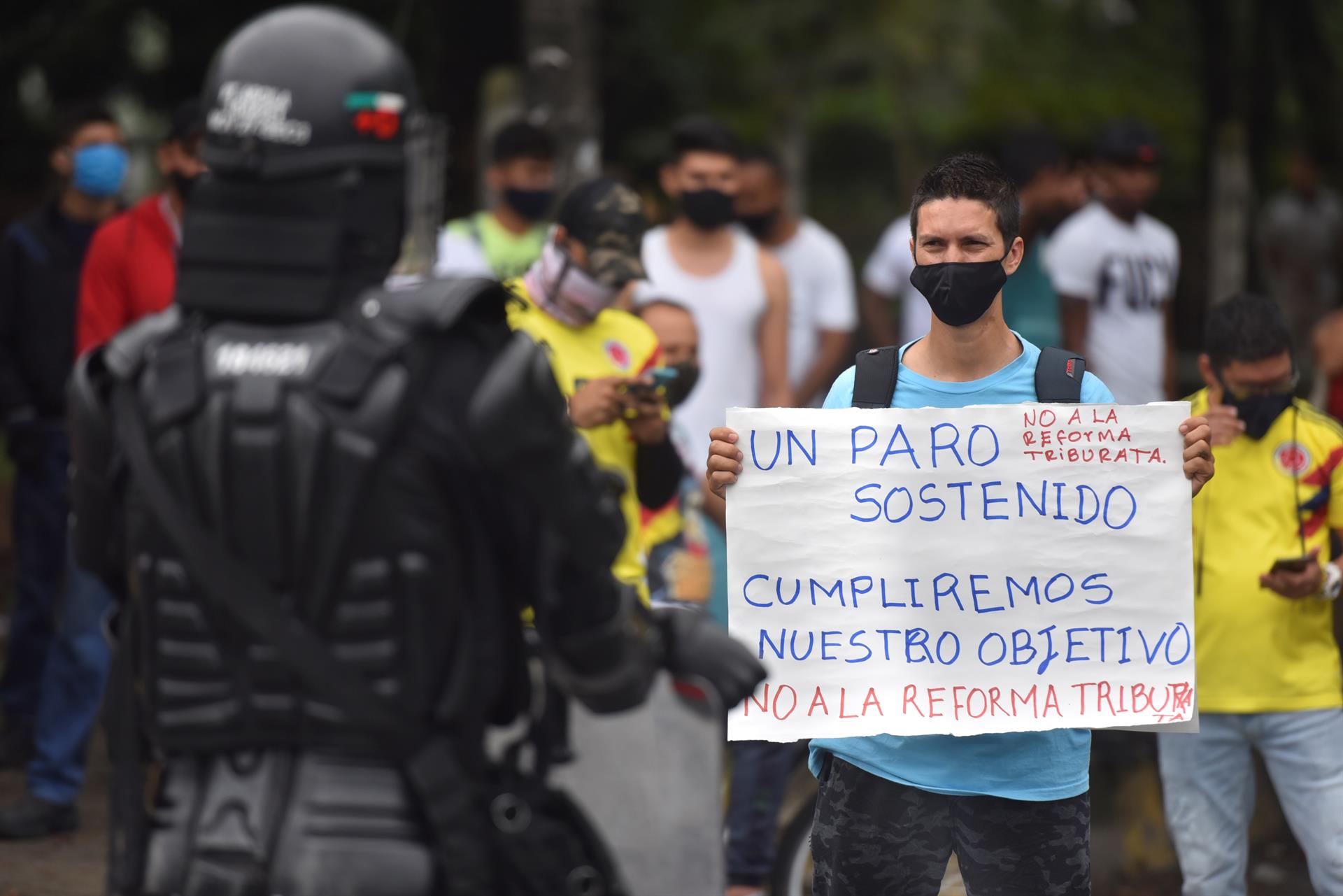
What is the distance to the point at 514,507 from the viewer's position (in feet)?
8.71

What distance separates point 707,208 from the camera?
22.3ft

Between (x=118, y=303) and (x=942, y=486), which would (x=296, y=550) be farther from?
(x=118, y=303)

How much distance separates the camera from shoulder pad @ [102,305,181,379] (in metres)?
2.68

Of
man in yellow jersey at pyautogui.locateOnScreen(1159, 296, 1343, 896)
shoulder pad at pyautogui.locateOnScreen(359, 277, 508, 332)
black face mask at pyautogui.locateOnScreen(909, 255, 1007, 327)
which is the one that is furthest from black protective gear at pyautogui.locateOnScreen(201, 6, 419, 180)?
man in yellow jersey at pyautogui.locateOnScreen(1159, 296, 1343, 896)

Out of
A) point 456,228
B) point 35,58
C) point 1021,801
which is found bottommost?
point 1021,801

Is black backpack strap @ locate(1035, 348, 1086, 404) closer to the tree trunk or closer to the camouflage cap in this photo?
the camouflage cap

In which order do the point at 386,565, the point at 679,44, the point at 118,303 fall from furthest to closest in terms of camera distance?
the point at 679,44 → the point at 118,303 → the point at 386,565

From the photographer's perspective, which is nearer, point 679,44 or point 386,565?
point 386,565

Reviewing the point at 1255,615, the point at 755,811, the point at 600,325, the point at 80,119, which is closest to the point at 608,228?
the point at 600,325

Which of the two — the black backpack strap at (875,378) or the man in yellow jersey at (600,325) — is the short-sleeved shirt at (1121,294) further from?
the black backpack strap at (875,378)

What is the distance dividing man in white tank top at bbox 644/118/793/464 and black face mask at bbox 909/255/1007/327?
2.89m

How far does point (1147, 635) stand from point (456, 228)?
13.5 feet

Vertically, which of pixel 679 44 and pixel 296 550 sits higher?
pixel 679 44

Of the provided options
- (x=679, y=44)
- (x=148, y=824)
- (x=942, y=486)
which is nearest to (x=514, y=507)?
(x=148, y=824)
